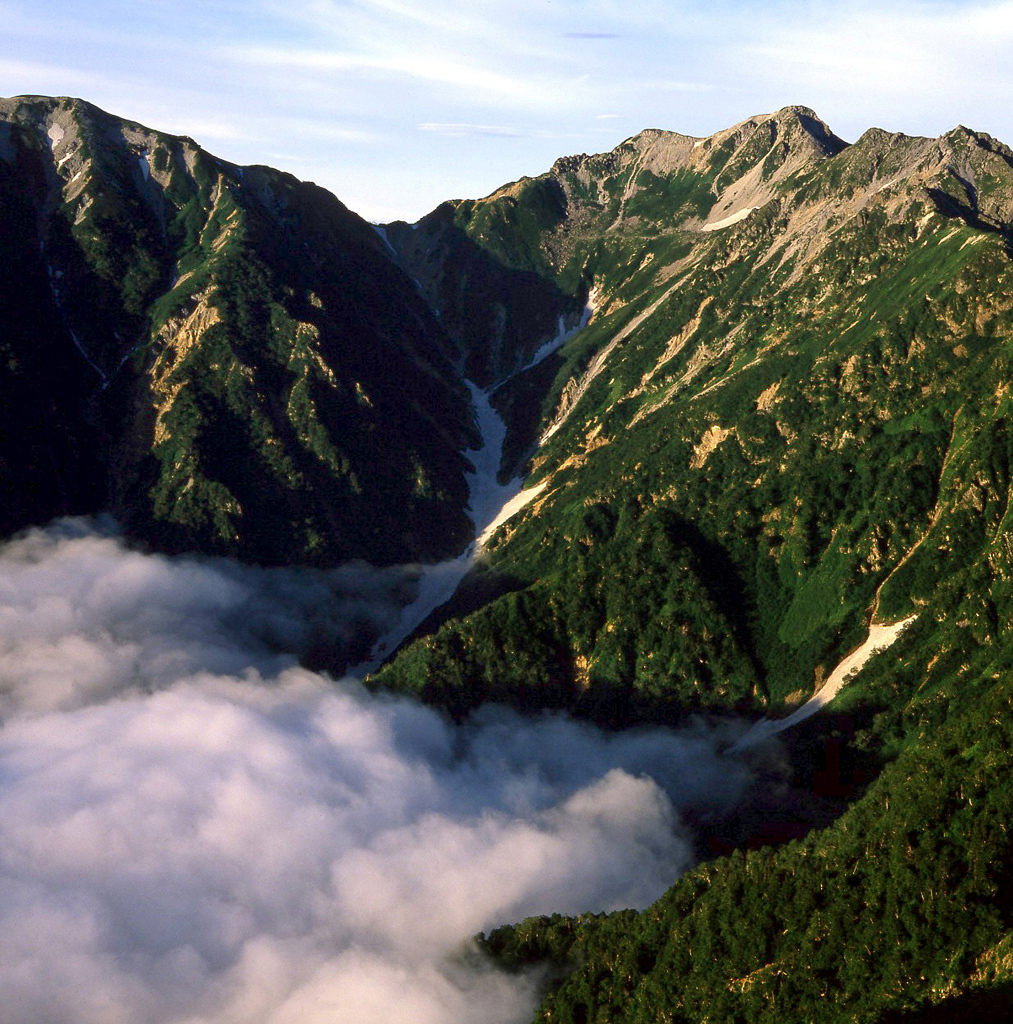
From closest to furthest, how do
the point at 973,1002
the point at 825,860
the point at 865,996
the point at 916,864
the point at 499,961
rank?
1. the point at 973,1002
2. the point at 865,996
3. the point at 916,864
4. the point at 825,860
5. the point at 499,961

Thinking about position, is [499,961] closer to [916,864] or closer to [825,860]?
[825,860]

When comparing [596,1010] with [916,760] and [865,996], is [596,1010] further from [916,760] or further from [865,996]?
[916,760]

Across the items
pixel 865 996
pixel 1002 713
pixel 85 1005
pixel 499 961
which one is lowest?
pixel 85 1005

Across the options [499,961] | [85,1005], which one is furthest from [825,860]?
[85,1005]

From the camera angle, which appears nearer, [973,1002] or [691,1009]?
[973,1002]

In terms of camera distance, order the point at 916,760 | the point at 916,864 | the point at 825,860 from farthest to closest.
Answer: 1. the point at 916,760
2. the point at 825,860
3. the point at 916,864

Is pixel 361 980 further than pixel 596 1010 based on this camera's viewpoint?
Yes

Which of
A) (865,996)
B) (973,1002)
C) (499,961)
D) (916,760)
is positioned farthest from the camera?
(499,961)

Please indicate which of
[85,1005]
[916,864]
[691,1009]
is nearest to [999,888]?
[916,864]

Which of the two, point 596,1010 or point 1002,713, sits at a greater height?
point 1002,713
